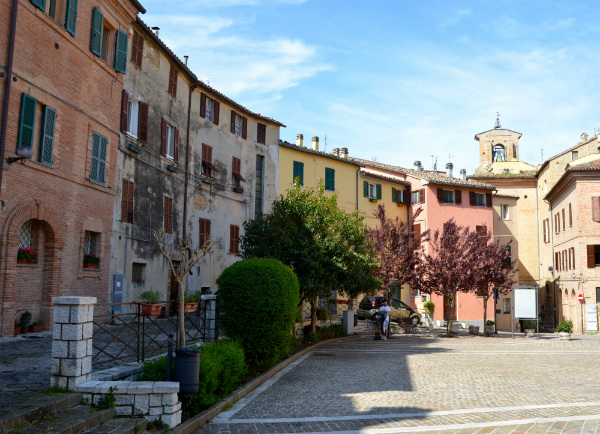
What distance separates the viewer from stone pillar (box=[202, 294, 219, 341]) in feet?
41.3

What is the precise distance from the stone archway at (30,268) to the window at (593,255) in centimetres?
3077

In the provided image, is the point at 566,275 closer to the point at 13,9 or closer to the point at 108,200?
the point at 108,200

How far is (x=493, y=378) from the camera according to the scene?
12.4 m

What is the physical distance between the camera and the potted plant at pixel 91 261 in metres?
15.9

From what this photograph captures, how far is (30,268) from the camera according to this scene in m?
13.6

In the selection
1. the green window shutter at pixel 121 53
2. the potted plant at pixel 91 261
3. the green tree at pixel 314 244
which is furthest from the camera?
the green tree at pixel 314 244

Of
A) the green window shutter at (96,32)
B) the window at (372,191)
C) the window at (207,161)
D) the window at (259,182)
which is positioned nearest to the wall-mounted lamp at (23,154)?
the green window shutter at (96,32)

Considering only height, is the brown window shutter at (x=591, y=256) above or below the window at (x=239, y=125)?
below

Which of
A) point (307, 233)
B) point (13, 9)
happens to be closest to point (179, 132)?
point (307, 233)

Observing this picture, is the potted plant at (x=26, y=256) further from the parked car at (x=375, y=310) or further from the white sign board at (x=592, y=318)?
Result: the white sign board at (x=592, y=318)

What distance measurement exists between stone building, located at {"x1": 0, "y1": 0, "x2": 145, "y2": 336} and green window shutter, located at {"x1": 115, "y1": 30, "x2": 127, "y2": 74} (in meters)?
0.03

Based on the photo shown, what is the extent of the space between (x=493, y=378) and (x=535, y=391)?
5.85 ft

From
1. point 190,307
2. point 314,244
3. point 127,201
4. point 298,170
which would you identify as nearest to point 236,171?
point 298,170

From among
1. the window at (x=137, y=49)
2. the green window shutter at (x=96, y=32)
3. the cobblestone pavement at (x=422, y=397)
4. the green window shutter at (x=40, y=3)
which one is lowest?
the cobblestone pavement at (x=422, y=397)
